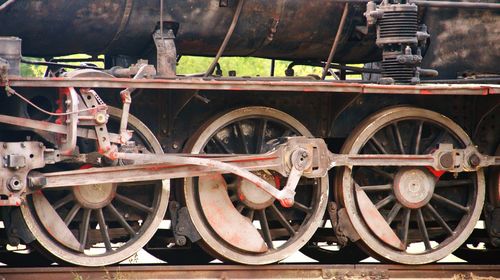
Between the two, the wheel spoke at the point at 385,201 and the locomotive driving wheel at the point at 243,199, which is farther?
the wheel spoke at the point at 385,201

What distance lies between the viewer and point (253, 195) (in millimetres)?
8312

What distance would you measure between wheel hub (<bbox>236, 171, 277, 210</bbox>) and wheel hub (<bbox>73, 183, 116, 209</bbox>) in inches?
40.4

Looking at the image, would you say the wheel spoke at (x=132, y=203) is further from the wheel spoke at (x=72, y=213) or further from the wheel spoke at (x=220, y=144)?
the wheel spoke at (x=220, y=144)

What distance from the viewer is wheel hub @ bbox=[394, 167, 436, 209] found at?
857 cm

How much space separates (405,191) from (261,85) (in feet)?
5.65

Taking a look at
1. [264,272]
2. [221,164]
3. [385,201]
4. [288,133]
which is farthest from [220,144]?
[385,201]

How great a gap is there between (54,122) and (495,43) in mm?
3847

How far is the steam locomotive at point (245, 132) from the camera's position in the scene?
24.9ft

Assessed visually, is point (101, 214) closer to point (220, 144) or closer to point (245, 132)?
point (220, 144)

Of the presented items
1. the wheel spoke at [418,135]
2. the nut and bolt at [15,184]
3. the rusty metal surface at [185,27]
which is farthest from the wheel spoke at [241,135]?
the nut and bolt at [15,184]

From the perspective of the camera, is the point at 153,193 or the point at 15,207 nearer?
the point at 15,207

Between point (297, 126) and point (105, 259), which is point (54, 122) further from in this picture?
point (297, 126)

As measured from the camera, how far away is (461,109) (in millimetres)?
8914

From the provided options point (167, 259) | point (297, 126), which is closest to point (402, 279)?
point (297, 126)
